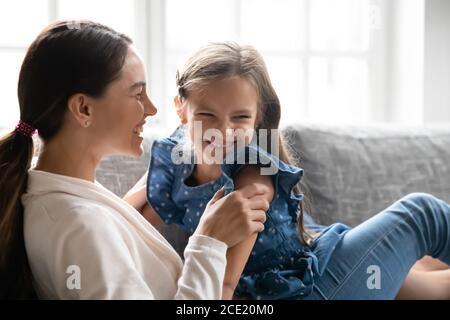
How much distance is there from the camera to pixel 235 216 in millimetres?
1191

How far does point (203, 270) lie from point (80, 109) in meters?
0.36

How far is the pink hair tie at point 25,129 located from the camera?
1185 mm

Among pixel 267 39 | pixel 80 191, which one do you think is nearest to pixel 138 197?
pixel 80 191

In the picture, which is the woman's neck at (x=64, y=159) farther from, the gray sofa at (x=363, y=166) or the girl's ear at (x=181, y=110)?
the gray sofa at (x=363, y=166)

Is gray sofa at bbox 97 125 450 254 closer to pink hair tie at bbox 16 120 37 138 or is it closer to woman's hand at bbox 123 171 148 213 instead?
woman's hand at bbox 123 171 148 213

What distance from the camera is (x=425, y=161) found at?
2.02 meters

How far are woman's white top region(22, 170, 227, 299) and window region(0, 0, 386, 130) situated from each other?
1.32 meters

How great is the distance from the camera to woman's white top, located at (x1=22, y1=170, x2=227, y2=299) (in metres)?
1.01

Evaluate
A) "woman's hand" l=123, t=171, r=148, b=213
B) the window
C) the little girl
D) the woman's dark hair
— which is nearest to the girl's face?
the little girl

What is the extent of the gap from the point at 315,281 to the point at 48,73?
2.35 ft

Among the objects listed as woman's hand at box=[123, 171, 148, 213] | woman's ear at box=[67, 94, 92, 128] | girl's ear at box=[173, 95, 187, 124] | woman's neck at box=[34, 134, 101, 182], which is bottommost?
woman's hand at box=[123, 171, 148, 213]

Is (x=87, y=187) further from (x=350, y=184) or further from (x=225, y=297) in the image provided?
(x=350, y=184)

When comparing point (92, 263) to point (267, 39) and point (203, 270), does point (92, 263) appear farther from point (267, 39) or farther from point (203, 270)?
point (267, 39)
